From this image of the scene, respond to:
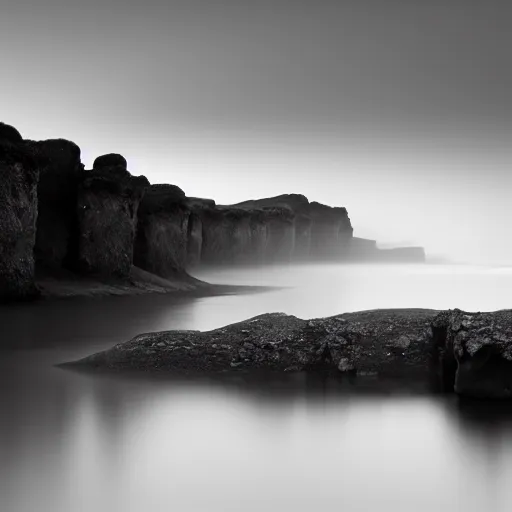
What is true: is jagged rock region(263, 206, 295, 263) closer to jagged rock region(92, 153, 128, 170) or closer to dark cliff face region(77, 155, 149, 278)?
jagged rock region(92, 153, 128, 170)

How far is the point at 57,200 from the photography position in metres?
37.6

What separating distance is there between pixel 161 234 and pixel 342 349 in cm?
3112

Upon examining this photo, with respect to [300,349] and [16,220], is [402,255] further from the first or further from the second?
[300,349]

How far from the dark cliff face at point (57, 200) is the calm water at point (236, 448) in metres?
22.9

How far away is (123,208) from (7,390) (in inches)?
1023

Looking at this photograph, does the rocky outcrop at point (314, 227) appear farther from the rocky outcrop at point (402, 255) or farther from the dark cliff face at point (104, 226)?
the dark cliff face at point (104, 226)

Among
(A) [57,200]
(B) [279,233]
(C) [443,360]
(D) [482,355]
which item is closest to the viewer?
(D) [482,355]

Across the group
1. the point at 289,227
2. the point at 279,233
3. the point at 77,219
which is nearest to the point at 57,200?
the point at 77,219

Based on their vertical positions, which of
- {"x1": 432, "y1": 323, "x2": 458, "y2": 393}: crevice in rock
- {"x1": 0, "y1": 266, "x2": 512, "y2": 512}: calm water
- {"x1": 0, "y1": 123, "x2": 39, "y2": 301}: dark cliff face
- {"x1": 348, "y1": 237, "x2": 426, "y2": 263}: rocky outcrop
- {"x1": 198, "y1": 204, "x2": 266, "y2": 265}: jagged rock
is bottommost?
{"x1": 0, "y1": 266, "x2": 512, "y2": 512}: calm water

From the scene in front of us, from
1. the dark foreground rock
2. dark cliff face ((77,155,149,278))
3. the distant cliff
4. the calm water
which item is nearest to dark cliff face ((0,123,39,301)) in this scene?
the distant cliff

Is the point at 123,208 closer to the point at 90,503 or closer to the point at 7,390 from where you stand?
the point at 7,390

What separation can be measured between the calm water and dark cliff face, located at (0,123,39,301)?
15739 mm

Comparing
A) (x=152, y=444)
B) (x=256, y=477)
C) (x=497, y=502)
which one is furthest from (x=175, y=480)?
(x=497, y=502)

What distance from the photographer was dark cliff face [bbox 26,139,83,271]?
3656cm
